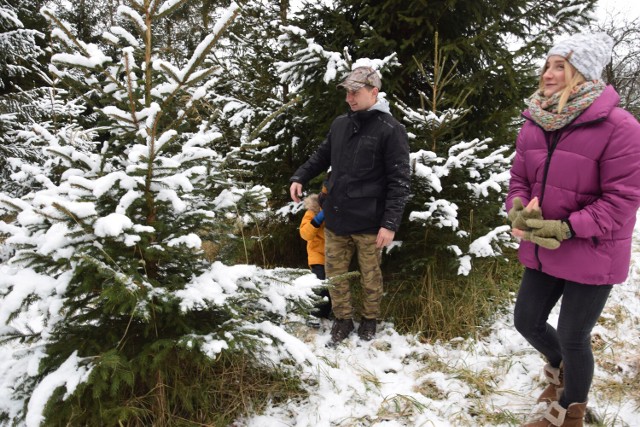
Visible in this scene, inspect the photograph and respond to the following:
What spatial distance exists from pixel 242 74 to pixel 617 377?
5512 millimetres

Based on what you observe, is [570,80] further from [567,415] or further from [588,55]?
[567,415]

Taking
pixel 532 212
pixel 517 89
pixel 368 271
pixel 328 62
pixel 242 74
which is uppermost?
pixel 242 74

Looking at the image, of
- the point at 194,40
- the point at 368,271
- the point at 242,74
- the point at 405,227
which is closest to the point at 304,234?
the point at 368,271

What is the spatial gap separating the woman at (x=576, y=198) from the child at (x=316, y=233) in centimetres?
177

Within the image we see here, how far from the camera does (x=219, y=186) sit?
251cm

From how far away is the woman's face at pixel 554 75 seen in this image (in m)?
1.93

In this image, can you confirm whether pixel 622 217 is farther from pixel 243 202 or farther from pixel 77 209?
pixel 77 209

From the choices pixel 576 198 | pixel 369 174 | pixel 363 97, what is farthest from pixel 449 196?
pixel 576 198

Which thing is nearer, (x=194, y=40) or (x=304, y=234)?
(x=304, y=234)

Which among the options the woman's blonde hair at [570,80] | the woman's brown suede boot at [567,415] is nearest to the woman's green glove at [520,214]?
the woman's blonde hair at [570,80]

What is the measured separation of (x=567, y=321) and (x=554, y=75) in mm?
1305

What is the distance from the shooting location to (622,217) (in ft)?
5.96

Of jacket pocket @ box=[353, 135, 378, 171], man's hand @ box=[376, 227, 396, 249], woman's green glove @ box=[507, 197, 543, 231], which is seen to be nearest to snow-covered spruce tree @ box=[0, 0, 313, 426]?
man's hand @ box=[376, 227, 396, 249]

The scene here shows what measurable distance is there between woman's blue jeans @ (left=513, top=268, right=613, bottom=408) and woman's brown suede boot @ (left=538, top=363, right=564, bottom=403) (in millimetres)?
57
